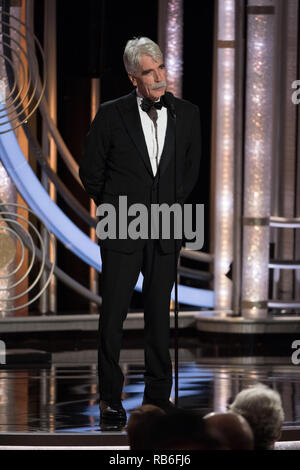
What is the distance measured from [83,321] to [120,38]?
8.57 feet

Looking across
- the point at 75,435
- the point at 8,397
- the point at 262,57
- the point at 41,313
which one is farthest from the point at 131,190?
the point at 41,313

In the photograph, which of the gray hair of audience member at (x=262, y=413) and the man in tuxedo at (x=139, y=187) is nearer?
the gray hair of audience member at (x=262, y=413)

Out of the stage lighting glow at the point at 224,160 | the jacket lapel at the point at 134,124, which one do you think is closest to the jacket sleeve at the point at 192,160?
the jacket lapel at the point at 134,124

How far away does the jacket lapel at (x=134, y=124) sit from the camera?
3.77m

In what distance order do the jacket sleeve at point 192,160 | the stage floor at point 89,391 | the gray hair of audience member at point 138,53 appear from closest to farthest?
the stage floor at point 89,391, the gray hair of audience member at point 138,53, the jacket sleeve at point 192,160

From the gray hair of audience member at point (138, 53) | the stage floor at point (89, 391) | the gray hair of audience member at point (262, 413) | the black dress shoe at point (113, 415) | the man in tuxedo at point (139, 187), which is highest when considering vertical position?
the gray hair of audience member at point (138, 53)

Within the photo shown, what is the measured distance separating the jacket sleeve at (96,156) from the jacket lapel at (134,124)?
70mm

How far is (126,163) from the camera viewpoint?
3771 millimetres

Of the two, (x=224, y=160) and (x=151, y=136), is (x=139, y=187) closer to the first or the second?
(x=151, y=136)

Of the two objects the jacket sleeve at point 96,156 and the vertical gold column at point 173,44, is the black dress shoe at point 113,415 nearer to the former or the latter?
the jacket sleeve at point 96,156

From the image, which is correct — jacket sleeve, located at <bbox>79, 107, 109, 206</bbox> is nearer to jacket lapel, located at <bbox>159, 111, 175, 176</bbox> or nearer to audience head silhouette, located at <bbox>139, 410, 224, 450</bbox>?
jacket lapel, located at <bbox>159, 111, 175, 176</bbox>

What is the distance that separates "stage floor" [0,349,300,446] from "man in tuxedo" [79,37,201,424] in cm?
23

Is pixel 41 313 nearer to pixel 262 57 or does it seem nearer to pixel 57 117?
pixel 57 117

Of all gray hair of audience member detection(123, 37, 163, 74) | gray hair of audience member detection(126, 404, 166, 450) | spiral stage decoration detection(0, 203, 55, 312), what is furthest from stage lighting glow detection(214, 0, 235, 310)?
gray hair of audience member detection(126, 404, 166, 450)
